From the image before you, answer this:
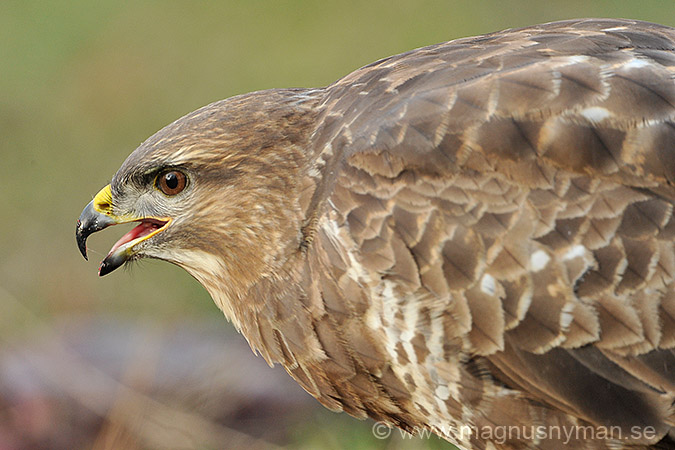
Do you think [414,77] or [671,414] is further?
[414,77]

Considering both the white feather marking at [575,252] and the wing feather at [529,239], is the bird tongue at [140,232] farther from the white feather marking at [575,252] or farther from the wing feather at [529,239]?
the white feather marking at [575,252]

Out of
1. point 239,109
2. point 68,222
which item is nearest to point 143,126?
point 68,222

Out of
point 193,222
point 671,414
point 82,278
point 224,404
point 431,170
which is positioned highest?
point 431,170

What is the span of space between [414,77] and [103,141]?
6490mm

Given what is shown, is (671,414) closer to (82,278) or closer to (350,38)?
(82,278)

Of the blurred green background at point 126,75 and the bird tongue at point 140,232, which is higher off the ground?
the bird tongue at point 140,232

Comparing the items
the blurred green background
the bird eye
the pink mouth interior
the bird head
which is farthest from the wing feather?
the blurred green background

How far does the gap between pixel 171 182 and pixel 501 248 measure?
50.1 inches

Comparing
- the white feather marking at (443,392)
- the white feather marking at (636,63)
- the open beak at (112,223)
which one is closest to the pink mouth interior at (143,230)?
the open beak at (112,223)

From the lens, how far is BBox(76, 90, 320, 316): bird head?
3.63 metres

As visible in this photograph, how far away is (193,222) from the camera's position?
146 inches

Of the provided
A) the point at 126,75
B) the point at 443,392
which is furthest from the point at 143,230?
the point at 126,75

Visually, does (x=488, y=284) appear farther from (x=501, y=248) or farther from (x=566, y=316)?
(x=566, y=316)

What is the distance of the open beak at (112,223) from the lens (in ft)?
12.2
